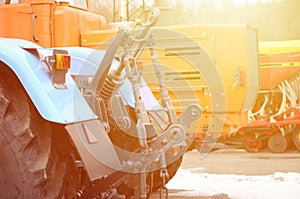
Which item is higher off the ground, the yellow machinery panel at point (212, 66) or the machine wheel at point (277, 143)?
the yellow machinery panel at point (212, 66)

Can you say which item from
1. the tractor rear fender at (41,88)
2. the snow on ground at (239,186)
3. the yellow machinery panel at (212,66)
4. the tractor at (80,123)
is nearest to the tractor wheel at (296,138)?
the yellow machinery panel at (212,66)

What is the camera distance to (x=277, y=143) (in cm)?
1340

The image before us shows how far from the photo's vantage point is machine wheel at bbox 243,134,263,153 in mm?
13414

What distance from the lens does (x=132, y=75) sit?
462 cm

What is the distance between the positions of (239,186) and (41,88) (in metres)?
4.34

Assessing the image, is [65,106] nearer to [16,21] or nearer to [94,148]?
[94,148]

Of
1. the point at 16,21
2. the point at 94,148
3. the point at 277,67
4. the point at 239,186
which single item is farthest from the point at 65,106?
the point at 277,67

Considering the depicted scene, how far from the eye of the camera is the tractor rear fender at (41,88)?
395 centimetres

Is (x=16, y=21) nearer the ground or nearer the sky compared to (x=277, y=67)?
nearer the sky

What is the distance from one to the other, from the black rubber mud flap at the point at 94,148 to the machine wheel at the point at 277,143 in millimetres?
9265

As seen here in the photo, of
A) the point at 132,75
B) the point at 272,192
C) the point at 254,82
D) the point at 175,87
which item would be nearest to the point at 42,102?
the point at 132,75

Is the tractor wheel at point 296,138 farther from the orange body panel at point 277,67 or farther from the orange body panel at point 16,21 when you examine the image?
the orange body panel at point 16,21

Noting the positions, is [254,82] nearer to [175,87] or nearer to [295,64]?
[175,87]

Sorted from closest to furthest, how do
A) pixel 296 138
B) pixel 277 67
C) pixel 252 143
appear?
pixel 296 138 → pixel 252 143 → pixel 277 67
